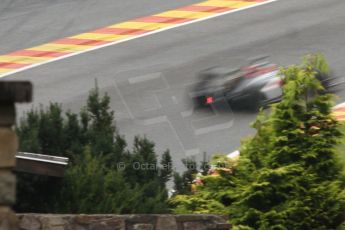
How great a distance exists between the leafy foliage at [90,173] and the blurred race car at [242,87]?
30.2 feet

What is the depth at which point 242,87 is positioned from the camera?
28.5 metres

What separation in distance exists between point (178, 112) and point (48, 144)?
11651 mm

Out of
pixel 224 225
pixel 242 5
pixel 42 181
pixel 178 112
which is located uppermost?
pixel 242 5

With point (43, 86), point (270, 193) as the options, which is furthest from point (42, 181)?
point (43, 86)

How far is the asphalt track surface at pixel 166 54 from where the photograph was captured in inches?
1125

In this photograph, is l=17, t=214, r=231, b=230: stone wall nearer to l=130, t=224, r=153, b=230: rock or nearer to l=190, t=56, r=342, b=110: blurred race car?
l=130, t=224, r=153, b=230: rock

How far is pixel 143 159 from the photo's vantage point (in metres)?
18.1

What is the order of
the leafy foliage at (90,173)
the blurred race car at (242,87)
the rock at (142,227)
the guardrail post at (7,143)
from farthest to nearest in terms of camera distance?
the blurred race car at (242,87)
the leafy foliage at (90,173)
the rock at (142,227)
the guardrail post at (7,143)

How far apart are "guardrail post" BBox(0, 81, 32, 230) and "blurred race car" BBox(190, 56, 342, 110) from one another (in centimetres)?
2032

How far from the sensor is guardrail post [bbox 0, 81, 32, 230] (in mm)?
7855

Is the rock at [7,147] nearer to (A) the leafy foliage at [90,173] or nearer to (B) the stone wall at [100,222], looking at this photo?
(B) the stone wall at [100,222]

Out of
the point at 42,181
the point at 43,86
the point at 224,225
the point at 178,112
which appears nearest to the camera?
the point at 224,225

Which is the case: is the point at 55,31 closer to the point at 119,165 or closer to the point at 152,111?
the point at 152,111

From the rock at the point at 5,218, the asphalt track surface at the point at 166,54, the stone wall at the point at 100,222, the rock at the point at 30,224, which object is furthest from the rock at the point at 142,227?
the asphalt track surface at the point at 166,54
